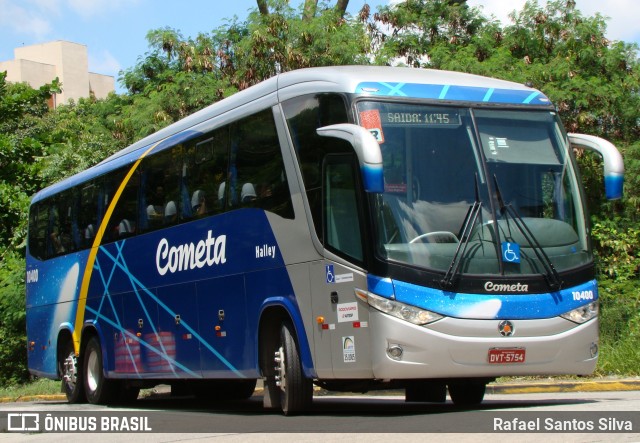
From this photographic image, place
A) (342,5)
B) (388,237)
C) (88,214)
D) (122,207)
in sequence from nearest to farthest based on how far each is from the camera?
(388,237) < (122,207) < (88,214) < (342,5)

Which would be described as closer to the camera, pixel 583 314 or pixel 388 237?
pixel 388 237

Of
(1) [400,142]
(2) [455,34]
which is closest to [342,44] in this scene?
(2) [455,34]

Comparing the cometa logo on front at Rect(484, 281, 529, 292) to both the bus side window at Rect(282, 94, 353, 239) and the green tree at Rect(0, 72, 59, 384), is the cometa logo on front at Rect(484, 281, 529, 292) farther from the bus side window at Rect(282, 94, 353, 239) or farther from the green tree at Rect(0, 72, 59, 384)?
the green tree at Rect(0, 72, 59, 384)

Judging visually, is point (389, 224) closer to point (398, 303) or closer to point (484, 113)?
point (398, 303)

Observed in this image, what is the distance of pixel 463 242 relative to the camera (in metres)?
10.3

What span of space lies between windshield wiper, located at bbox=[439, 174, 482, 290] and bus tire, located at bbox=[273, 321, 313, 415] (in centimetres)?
212

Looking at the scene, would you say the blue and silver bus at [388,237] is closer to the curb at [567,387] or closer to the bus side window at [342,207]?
the bus side window at [342,207]

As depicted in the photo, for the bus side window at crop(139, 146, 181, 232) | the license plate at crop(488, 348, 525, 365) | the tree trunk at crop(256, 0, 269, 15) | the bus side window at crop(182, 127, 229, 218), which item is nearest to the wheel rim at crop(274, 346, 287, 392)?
the bus side window at crop(182, 127, 229, 218)

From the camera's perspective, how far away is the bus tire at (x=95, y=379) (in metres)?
17.2

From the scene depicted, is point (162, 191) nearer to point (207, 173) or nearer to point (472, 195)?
point (207, 173)

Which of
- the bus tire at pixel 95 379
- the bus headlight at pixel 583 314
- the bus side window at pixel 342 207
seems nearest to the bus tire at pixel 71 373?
the bus tire at pixel 95 379

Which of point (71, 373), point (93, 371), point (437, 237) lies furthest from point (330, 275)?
point (71, 373)

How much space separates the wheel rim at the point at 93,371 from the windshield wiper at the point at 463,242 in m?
8.89

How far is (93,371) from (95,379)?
16 centimetres
